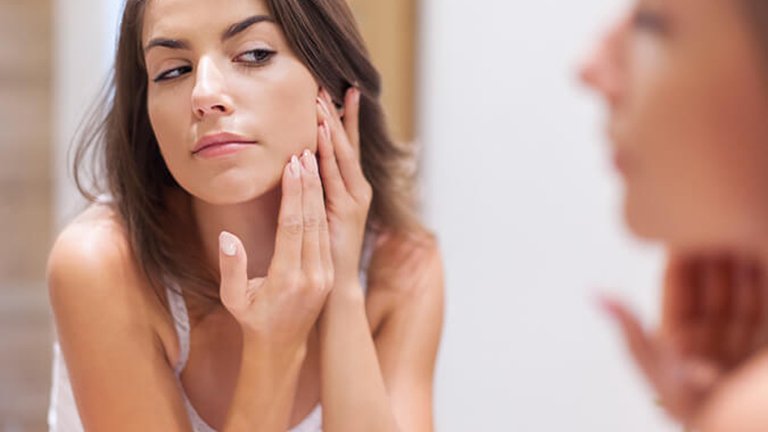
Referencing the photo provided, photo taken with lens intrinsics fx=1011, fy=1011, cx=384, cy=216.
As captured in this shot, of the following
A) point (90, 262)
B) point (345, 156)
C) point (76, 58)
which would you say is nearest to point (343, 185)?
point (345, 156)

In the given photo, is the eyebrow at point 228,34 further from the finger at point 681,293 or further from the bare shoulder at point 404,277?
the finger at point 681,293

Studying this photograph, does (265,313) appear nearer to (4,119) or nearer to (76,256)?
(76,256)

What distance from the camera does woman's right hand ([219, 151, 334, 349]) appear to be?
2.76 ft

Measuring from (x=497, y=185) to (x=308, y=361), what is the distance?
59 centimetres

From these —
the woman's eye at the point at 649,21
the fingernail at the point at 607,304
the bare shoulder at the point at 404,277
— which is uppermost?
the woman's eye at the point at 649,21

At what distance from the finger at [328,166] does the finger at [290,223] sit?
0.05m

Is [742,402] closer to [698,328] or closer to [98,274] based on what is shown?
[698,328]

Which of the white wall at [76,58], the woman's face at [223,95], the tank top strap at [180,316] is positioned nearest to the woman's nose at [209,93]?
the woman's face at [223,95]

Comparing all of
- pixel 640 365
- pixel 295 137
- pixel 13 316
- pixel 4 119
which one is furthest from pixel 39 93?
pixel 640 365

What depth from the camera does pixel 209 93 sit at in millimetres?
786

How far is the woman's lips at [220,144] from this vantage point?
80 centimetres

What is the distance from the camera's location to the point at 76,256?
93 cm

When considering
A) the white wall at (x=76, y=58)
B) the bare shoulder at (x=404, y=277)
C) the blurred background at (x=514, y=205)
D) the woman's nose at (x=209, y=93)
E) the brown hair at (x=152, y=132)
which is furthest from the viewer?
the white wall at (x=76, y=58)

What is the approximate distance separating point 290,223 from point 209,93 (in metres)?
0.13
